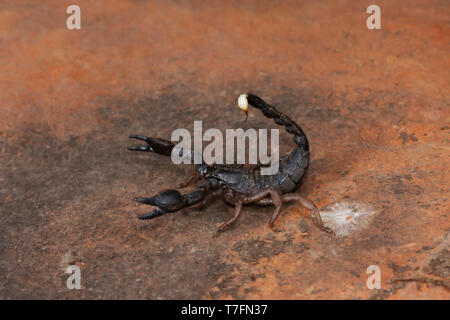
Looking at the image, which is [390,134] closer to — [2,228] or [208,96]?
[208,96]

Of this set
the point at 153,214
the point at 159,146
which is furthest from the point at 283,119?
the point at 153,214

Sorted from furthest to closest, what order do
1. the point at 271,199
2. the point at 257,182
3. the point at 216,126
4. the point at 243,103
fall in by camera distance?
the point at 216,126 < the point at 257,182 < the point at 271,199 < the point at 243,103

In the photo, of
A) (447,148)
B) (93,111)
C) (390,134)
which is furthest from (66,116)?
(447,148)

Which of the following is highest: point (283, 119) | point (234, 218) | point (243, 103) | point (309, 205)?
point (243, 103)

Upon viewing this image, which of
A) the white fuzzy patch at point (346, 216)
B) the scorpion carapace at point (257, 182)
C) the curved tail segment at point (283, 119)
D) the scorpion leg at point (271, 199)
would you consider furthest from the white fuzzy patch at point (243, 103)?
the white fuzzy patch at point (346, 216)

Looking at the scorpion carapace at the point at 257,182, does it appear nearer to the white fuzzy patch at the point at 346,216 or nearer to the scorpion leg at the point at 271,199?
the scorpion leg at the point at 271,199

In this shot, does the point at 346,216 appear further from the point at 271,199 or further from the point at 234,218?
the point at 234,218
